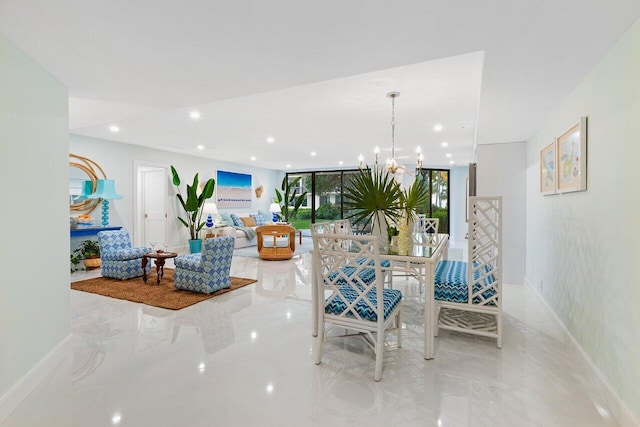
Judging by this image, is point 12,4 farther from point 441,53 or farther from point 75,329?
point 75,329

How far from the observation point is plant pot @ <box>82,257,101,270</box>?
5441mm

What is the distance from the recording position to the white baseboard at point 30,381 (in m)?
1.79

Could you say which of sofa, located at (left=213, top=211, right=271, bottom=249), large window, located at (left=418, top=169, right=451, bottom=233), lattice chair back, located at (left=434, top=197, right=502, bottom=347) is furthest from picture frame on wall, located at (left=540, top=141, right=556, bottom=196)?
sofa, located at (left=213, top=211, right=271, bottom=249)

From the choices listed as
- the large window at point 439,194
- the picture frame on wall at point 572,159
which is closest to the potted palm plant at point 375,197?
the picture frame on wall at point 572,159

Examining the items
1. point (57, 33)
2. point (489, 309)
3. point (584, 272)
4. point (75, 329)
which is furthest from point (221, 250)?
point (584, 272)

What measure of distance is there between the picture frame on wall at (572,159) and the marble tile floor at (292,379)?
1308 mm

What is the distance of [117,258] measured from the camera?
15.4ft

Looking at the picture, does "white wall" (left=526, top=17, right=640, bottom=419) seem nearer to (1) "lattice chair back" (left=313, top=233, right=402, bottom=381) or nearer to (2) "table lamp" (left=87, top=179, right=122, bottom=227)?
(1) "lattice chair back" (left=313, top=233, right=402, bottom=381)

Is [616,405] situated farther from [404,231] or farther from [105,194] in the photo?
[105,194]

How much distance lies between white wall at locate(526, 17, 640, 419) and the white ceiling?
19 cm

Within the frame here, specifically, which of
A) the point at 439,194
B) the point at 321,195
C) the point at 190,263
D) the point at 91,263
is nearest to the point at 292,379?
the point at 190,263

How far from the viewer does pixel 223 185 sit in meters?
9.05

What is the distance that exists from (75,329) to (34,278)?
3.59ft

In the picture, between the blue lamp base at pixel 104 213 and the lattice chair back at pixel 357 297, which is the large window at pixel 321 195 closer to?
the blue lamp base at pixel 104 213
